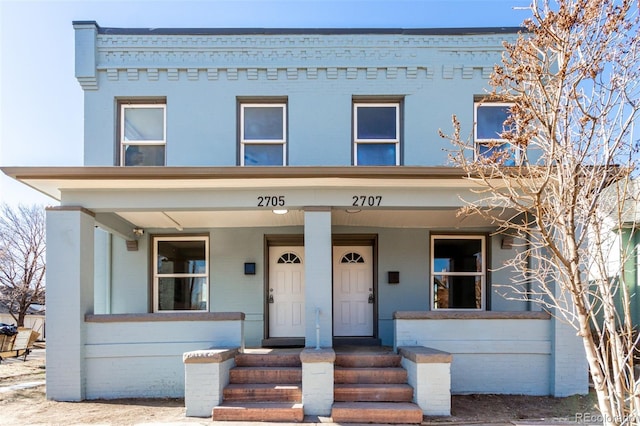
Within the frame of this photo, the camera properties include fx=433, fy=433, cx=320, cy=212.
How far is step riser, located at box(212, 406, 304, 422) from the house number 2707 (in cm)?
314

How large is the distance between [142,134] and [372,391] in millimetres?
6534

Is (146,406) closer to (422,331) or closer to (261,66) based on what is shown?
(422,331)

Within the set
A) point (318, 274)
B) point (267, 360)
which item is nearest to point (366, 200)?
point (318, 274)

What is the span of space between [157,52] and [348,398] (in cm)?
738

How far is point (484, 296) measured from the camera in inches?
348

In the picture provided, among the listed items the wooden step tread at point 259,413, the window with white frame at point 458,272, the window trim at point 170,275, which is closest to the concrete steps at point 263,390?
the wooden step tread at point 259,413

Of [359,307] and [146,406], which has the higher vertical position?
[359,307]

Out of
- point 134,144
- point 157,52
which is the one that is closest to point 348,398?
point 134,144

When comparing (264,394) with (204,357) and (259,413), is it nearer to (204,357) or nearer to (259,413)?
(259,413)

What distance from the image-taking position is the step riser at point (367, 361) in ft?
21.9

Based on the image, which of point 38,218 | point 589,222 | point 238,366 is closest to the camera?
point 589,222

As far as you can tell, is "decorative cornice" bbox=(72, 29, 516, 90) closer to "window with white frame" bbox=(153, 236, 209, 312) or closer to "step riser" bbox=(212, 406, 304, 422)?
"window with white frame" bbox=(153, 236, 209, 312)

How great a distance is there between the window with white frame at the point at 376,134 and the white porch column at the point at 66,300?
16.6 ft

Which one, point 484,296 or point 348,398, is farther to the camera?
point 484,296
